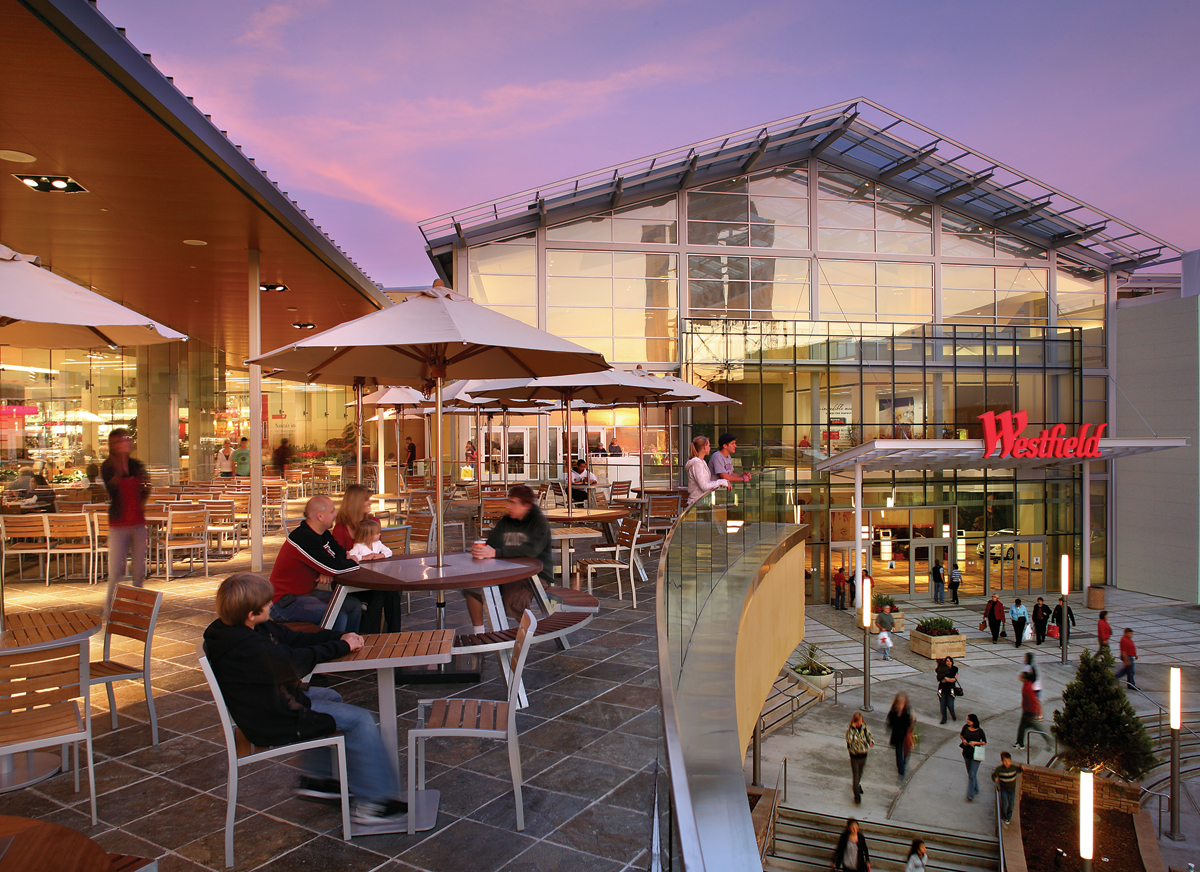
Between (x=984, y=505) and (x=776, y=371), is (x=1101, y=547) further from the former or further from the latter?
(x=776, y=371)

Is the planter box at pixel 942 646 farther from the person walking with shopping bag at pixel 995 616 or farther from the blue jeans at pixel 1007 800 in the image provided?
the blue jeans at pixel 1007 800

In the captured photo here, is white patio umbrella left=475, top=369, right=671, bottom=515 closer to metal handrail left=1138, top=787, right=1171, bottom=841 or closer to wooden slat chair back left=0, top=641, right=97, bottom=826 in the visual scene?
wooden slat chair back left=0, top=641, right=97, bottom=826

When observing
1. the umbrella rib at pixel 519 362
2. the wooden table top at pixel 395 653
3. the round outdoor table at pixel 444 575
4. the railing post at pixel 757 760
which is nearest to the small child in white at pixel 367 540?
the round outdoor table at pixel 444 575

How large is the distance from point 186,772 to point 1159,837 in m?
18.1

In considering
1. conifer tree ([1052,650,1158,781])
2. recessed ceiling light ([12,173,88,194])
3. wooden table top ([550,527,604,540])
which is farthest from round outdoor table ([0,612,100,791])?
conifer tree ([1052,650,1158,781])

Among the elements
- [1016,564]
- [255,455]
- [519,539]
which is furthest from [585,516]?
[1016,564]

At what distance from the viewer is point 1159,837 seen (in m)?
14.2

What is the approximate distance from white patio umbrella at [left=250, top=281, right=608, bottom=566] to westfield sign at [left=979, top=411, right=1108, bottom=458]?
18642 millimetres

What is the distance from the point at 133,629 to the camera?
409cm

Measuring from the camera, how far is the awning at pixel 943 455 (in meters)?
18.4

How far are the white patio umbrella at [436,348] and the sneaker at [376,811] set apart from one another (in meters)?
1.92

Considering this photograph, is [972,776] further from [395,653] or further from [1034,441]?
[395,653]

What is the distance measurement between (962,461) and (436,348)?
68.3ft

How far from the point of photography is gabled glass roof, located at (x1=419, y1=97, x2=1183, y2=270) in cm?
2191
